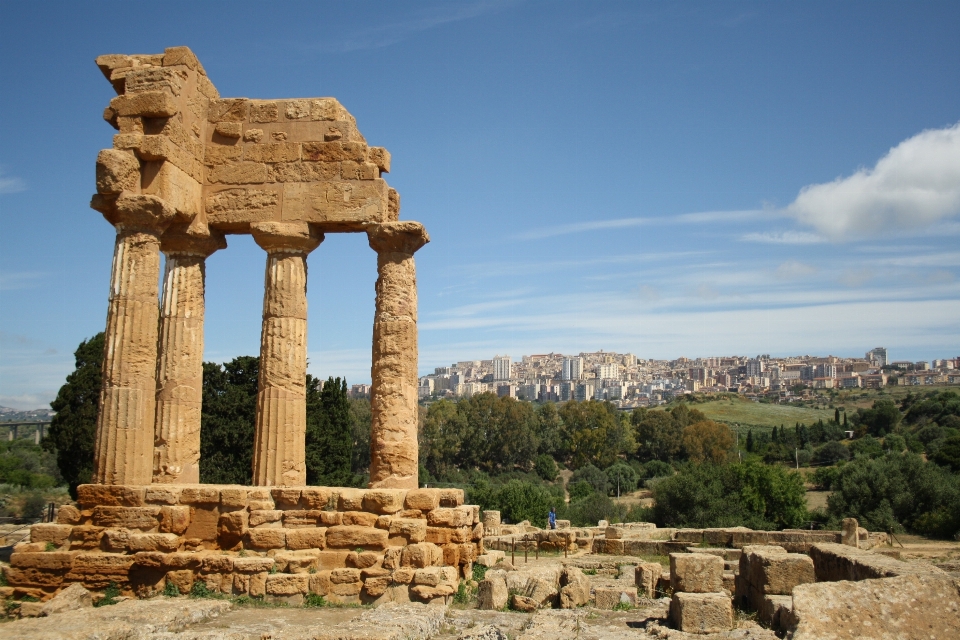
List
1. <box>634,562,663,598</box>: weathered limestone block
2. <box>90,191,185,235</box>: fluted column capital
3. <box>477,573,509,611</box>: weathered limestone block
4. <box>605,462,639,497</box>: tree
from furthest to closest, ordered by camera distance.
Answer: <box>605,462,639,497</box>: tree, <box>634,562,663,598</box>: weathered limestone block, <box>90,191,185,235</box>: fluted column capital, <box>477,573,509,611</box>: weathered limestone block

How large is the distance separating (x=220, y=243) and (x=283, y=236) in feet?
4.79

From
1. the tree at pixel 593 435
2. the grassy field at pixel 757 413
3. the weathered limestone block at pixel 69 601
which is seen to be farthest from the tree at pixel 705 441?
the weathered limestone block at pixel 69 601

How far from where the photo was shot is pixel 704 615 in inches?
379

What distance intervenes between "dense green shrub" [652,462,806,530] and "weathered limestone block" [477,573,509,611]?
2191 centimetres

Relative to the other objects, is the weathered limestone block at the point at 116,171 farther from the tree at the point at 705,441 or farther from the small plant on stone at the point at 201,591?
the tree at the point at 705,441

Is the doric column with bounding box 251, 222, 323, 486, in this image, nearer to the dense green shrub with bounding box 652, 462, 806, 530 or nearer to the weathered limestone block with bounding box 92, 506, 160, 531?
the weathered limestone block with bounding box 92, 506, 160, 531

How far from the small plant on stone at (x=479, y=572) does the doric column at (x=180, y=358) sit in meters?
4.51

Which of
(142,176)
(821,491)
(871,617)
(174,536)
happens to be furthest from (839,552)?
(821,491)

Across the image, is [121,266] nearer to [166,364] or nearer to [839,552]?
[166,364]

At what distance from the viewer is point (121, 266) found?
1295cm

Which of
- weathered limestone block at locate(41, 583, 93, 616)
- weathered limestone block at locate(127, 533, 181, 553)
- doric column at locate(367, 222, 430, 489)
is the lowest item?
weathered limestone block at locate(41, 583, 93, 616)

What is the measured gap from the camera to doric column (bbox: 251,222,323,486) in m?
13.1

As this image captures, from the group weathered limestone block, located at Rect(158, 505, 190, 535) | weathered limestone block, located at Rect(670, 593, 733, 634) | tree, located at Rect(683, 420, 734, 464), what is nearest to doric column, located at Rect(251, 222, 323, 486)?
weathered limestone block, located at Rect(158, 505, 190, 535)

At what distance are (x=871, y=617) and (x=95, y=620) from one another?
7.60 m
